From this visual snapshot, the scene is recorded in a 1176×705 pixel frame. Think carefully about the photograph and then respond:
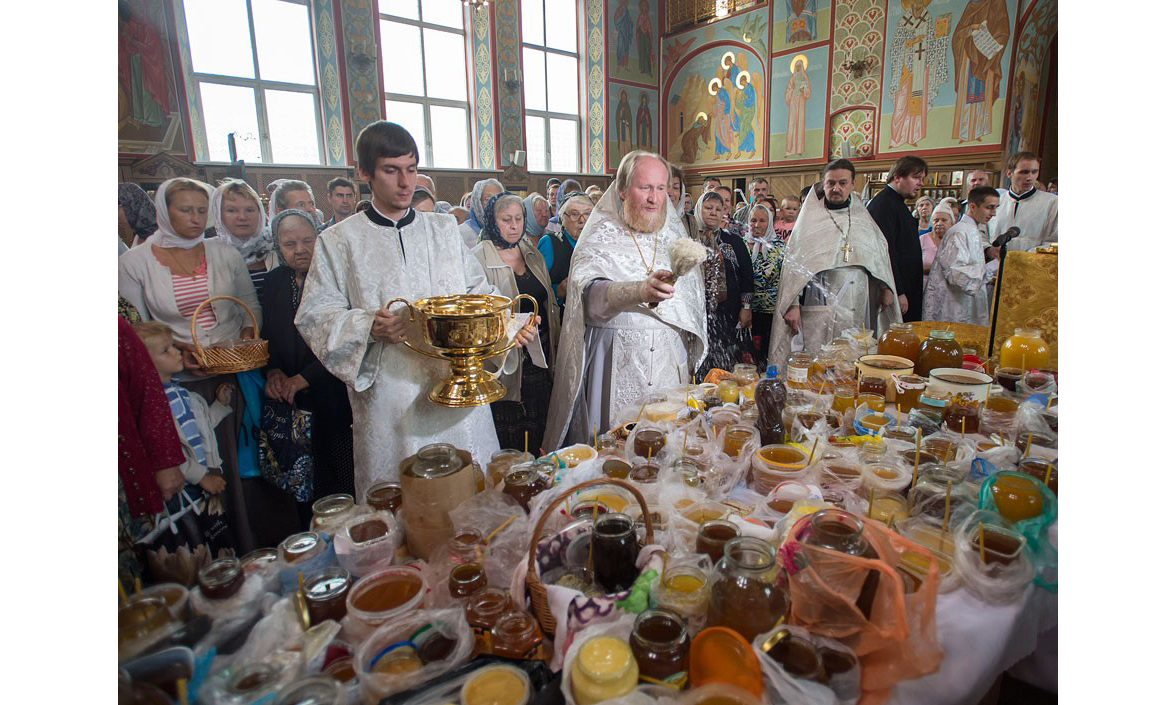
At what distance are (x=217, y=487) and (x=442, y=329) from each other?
1.76 meters

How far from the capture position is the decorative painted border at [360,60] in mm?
11883

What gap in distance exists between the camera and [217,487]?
9.13ft

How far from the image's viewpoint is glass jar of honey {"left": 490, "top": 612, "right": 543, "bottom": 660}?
3.65 ft

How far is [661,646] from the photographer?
41.0 inches

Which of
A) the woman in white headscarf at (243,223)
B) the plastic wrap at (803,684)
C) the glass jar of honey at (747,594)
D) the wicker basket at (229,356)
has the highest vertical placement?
the woman in white headscarf at (243,223)

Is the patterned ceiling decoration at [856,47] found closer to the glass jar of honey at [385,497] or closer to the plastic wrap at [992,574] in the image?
the plastic wrap at [992,574]

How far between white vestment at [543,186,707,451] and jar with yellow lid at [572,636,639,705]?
2237 millimetres

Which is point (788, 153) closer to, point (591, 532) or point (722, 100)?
point (722, 100)

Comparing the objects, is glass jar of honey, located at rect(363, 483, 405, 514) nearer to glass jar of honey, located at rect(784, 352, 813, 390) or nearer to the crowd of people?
the crowd of people

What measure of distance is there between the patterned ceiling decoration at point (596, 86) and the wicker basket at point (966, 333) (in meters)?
13.8

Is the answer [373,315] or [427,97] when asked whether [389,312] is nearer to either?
[373,315]

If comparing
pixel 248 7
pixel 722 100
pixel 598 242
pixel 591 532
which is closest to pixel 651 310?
pixel 598 242

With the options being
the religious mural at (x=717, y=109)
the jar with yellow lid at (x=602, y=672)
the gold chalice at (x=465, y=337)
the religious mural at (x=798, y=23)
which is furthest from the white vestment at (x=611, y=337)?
the religious mural at (x=717, y=109)

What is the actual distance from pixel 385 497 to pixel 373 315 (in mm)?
932
